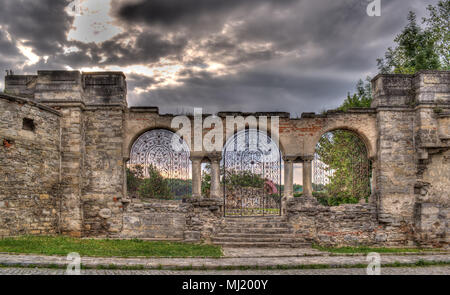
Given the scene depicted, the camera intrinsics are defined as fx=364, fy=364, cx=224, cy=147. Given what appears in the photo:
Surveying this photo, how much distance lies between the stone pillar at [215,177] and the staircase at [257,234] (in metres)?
1.02

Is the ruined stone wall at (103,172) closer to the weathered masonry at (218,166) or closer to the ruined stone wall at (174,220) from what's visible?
the weathered masonry at (218,166)

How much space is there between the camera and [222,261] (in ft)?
29.4

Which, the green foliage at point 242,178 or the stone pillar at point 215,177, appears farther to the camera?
the green foliage at point 242,178

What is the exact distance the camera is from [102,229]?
43.0 feet

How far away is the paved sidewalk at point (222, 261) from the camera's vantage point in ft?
25.9

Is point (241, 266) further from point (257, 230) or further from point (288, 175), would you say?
point (288, 175)

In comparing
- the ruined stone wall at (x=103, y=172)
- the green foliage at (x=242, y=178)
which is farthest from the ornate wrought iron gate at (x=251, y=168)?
the ruined stone wall at (x=103, y=172)


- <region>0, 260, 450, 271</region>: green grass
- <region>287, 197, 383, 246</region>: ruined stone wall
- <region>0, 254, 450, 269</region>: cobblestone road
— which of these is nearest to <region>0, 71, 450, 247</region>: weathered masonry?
<region>287, 197, 383, 246</region>: ruined stone wall

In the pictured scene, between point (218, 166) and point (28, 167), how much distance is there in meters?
6.43

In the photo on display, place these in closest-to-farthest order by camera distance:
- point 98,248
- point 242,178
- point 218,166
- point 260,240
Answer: point 98,248 → point 260,240 → point 218,166 → point 242,178

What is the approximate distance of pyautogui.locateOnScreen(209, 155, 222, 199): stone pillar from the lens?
44.5ft

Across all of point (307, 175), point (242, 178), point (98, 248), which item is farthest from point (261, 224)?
point (98, 248)

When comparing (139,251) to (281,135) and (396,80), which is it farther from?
(396,80)

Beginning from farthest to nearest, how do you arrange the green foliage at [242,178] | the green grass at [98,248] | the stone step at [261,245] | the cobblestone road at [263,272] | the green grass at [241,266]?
the green foliage at [242,178] < the stone step at [261,245] < the green grass at [98,248] < the green grass at [241,266] < the cobblestone road at [263,272]
